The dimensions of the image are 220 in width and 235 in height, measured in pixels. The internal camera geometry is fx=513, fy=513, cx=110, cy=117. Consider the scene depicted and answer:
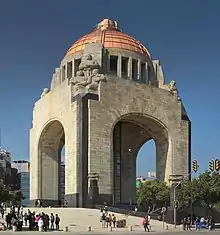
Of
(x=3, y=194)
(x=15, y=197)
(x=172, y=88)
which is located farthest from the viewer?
(x=172, y=88)

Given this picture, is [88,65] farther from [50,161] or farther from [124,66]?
[50,161]

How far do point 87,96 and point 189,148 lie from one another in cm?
1527

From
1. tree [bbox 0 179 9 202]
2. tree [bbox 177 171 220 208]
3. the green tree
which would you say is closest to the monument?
the green tree

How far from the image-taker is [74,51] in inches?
2603

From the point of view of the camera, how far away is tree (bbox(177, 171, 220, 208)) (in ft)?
159

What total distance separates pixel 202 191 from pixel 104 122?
43.6 ft

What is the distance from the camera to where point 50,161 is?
64875 mm

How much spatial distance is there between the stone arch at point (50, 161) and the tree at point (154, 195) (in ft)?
36.6

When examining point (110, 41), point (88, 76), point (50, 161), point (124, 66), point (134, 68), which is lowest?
point (50, 161)

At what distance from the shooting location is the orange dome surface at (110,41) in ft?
212

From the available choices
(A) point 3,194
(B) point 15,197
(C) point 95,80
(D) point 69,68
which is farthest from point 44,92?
(A) point 3,194

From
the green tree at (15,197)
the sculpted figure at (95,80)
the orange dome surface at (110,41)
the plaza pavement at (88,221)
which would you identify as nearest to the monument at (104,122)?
the orange dome surface at (110,41)

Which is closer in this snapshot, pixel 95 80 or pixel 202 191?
pixel 202 191

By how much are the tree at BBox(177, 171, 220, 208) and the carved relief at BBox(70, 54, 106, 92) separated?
1478cm
